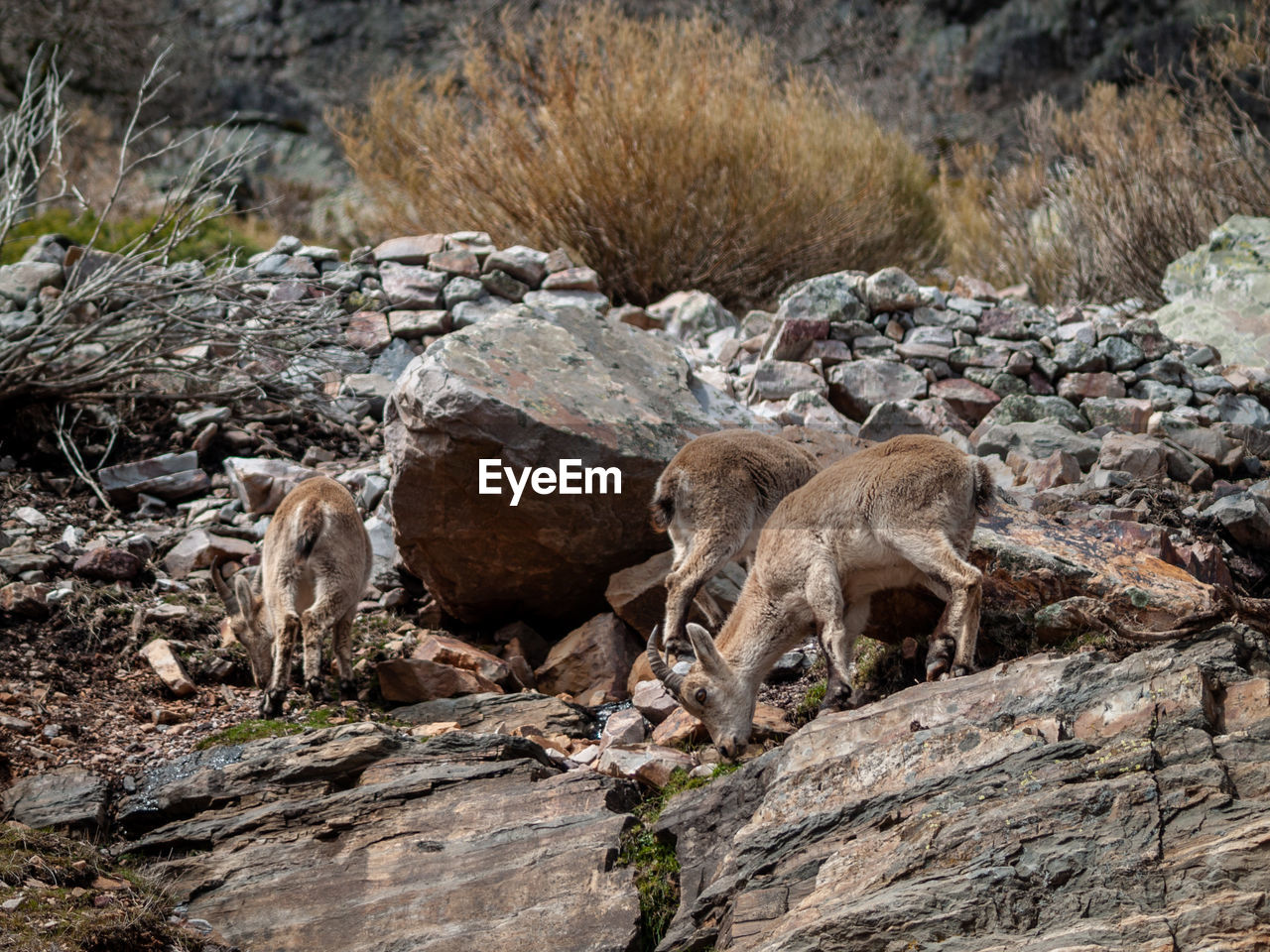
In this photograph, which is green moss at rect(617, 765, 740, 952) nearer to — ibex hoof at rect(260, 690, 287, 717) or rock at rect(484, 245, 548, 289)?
ibex hoof at rect(260, 690, 287, 717)

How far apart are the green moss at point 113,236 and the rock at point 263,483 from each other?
6042mm

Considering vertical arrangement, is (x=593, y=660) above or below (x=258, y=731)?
below

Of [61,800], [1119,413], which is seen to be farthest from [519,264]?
[61,800]

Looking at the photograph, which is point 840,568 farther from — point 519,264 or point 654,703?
point 519,264

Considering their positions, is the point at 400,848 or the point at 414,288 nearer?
the point at 400,848

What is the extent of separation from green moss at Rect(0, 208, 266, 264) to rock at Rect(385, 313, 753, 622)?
8.05m

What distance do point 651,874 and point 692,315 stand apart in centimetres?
885

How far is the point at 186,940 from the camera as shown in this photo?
16.0 feet

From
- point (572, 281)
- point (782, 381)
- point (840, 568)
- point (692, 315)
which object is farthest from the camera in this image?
point (692, 315)

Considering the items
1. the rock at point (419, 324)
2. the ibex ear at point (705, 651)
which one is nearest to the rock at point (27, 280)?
the rock at point (419, 324)

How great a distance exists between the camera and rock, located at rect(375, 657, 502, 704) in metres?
7.24

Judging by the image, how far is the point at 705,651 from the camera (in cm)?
604

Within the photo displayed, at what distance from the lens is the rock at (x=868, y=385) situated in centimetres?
1130

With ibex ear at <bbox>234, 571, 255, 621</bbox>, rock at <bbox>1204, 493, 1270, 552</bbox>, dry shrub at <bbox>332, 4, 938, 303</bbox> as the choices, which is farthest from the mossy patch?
dry shrub at <bbox>332, 4, 938, 303</bbox>
